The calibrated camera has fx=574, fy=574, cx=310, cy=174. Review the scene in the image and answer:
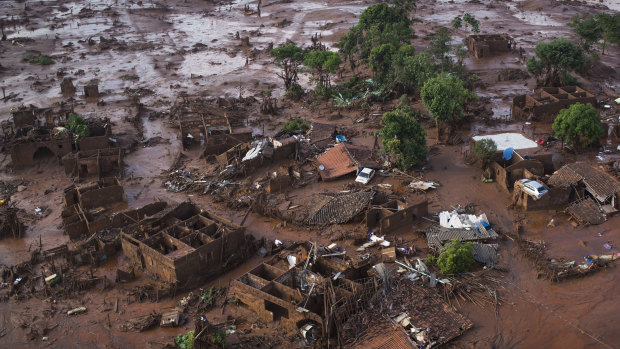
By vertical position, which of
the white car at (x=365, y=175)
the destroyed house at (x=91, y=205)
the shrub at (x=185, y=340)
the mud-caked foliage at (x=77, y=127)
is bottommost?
the shrub at (x=185, y=340)

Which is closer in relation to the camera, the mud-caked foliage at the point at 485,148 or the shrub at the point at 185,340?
the shrub at the point at 185,340

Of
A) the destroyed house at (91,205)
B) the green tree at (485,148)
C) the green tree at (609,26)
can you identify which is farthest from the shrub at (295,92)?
the green tree at (609,26)

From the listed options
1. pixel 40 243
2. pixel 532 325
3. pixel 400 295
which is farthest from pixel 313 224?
pixel 40 243

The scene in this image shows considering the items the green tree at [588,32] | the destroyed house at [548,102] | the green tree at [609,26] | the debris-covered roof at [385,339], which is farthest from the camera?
the green tree at [609,26]

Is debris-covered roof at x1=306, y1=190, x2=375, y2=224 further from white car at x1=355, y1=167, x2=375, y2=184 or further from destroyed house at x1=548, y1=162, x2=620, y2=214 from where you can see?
destroyed house at x1=548, y1=162, x2=620, y2=214

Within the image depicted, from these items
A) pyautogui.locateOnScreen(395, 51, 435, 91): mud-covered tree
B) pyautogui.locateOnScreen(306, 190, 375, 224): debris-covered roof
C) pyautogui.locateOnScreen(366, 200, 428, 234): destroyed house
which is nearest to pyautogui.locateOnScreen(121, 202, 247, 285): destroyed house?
pyautogui.locateOnScreen(306, 190, 375, 224): debris-covered roof

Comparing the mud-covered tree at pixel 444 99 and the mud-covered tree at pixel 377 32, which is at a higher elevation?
the mud-covered tree at pixel 377 32

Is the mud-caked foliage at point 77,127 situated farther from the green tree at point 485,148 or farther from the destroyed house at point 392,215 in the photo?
the green tree at point 485,148

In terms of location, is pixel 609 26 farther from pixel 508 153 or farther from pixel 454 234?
pixel 454 234
